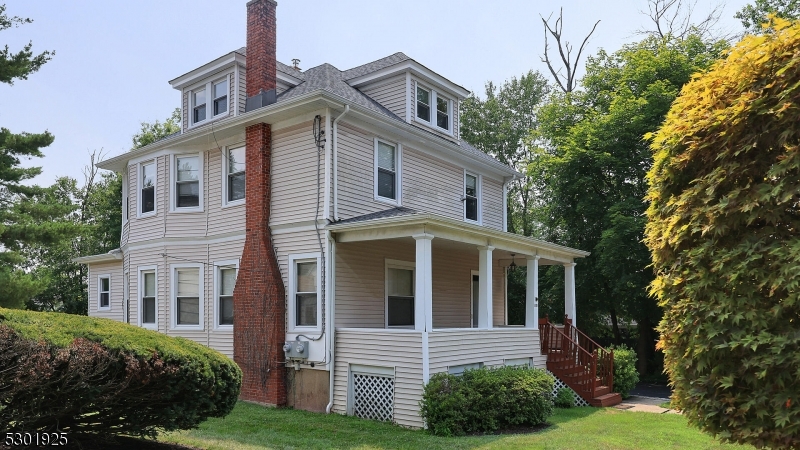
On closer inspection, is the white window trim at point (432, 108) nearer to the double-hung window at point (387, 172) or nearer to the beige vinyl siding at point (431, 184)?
the beige vinyl siding at point (431, 184)

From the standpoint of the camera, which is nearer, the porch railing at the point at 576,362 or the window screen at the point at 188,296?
the porch railing at the point at 576,362

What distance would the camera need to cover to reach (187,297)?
1472 centimetres

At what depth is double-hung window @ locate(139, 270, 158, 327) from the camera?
15.5 m

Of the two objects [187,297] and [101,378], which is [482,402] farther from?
[187,297]

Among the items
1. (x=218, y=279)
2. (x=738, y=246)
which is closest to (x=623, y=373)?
(x=218, y=279)

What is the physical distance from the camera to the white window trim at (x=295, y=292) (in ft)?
39.9

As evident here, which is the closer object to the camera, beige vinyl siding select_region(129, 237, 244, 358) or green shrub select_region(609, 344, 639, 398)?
beige vinyl siding select_region(129, 237, 244, 358)

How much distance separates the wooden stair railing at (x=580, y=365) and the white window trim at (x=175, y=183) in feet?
29.9

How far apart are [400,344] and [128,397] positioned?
5379 mm

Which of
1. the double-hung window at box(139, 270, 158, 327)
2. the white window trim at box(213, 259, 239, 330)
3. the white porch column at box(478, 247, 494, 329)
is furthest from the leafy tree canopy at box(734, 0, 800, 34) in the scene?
the double-hung window at box(139, 270, 158, 327)

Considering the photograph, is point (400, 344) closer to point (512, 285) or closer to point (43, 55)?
point (43, 55)

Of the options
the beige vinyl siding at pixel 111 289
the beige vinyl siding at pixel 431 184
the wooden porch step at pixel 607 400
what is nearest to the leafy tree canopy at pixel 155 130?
the beige vinyl siding at pixel 111 289

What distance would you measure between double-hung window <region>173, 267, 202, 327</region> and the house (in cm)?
3

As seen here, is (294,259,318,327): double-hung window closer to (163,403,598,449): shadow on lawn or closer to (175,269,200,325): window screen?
(163,403,598,449): shadow on lawn
